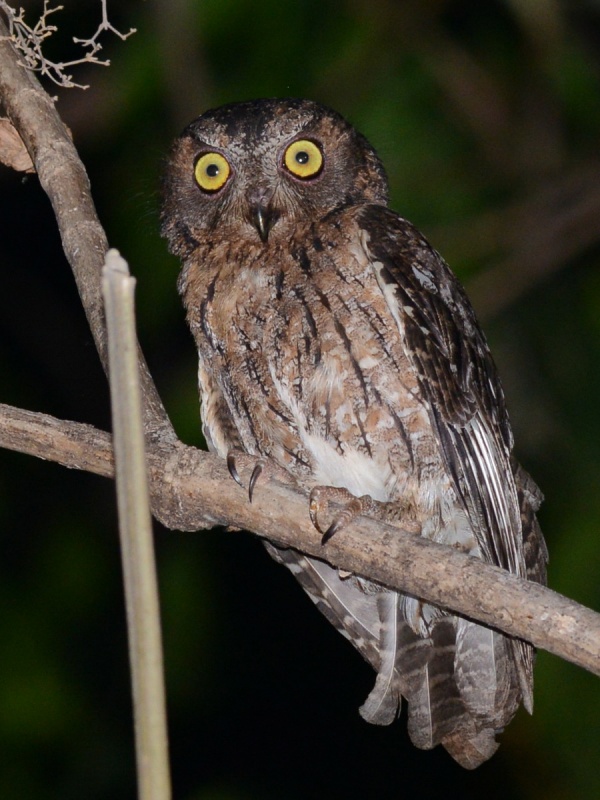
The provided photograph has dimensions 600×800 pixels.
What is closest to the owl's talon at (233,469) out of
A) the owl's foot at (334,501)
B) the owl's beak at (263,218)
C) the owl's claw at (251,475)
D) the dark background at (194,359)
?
the owl's claw at (251,475)

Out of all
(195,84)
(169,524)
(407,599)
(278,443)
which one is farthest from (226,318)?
(195,84)

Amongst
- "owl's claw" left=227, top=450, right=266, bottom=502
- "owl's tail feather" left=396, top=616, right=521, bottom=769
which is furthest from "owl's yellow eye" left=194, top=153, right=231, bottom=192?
"owl's tail feather" left=396, top=616, right=521, bottom=769

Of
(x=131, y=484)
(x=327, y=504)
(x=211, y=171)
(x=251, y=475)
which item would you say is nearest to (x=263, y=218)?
(x=211, y=171)

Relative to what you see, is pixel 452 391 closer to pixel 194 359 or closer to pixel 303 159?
pixel 303 159

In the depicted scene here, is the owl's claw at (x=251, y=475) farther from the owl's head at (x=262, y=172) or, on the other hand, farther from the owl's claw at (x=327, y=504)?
the owl's head at (x=262, y=172)

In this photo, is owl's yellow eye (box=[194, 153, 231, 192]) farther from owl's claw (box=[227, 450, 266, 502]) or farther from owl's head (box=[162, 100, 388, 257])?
owl's claw (box=[227, 450, 266, 502])

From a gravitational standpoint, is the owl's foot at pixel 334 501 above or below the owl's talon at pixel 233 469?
below

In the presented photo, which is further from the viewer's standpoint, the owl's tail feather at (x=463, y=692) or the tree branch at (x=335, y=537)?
the owl's tail feather at (x=463, y=692)
